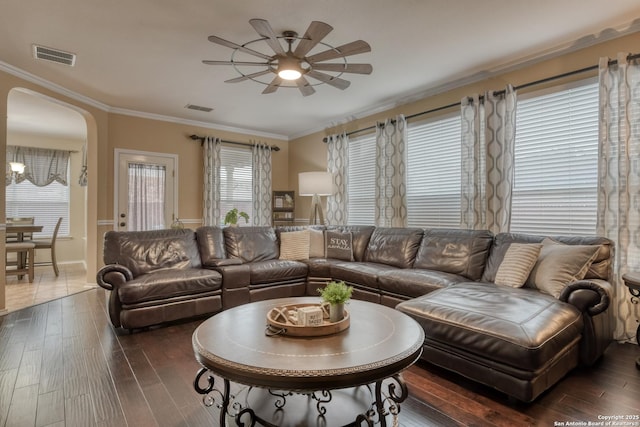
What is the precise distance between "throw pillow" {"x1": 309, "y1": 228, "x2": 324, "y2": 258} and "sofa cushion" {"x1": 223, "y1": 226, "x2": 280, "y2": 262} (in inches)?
18.7

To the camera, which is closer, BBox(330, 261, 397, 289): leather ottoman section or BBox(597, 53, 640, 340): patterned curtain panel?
BBox(597, 53, 640, 340): patterned curtain panel

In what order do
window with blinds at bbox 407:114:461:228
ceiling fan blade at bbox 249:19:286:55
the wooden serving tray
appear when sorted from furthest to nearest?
1. window with blinds at bbox 407:114:461:228
2. ceiling fan blade at bbox 249:19:286:55
3. the wooden serving tray

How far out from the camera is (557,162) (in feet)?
10.8

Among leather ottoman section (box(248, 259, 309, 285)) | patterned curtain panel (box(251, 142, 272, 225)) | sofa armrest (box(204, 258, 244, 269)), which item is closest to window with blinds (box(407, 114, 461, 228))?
leather ottoman section (box(248, 259, 309, 285))

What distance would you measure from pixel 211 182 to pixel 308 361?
497cm

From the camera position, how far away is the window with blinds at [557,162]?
3084 mm

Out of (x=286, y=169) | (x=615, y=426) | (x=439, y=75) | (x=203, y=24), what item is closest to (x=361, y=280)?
(x=615, y=426)

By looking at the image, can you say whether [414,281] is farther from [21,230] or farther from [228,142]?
[21,230]

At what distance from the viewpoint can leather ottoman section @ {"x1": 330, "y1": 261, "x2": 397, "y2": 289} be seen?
358cm

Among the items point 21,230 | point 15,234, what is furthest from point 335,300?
point 15,234

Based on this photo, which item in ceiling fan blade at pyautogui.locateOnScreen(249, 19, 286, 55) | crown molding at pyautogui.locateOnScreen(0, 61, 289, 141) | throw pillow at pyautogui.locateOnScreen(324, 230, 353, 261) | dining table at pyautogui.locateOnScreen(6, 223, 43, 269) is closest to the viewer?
ceiling fan blade at pyautogui.locateOnScreen(249, 19, 286, 55)

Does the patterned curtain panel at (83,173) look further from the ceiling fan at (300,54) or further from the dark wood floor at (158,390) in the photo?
the ceiling fan at (300,54)

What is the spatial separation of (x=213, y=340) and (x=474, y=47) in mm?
3435

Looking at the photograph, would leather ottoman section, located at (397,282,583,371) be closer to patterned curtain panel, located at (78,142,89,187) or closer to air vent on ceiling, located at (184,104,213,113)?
air vent on ceiling, located at (184,104,213,113)
